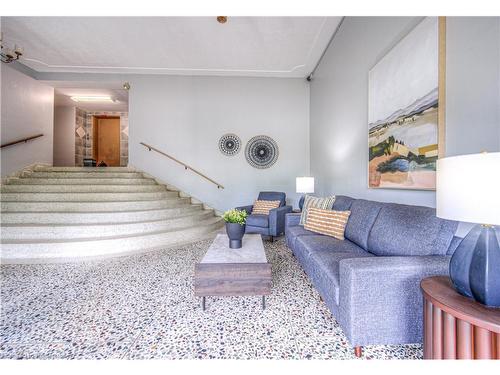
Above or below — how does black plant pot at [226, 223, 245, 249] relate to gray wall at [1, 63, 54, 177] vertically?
below

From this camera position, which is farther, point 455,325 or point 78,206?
point 78,206

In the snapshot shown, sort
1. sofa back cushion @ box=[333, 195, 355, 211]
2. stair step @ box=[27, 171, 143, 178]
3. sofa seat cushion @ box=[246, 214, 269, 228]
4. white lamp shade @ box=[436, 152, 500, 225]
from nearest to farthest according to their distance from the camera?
white lamp shade @ box=[436, 152, 500, 225] → sofa back cushion @ box=[333, 195, 355, 211] → sofa seat cushion @ box=[246, 214, 269, 228] → stair step @ box=[27, 171, 143, 178]

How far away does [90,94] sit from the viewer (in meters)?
6.27

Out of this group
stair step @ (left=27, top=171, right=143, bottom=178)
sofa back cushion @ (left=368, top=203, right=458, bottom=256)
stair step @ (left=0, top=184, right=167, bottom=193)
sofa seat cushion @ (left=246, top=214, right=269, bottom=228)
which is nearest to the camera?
sofa back cushion @ (left=368, top=203, right=458, bottom=256)

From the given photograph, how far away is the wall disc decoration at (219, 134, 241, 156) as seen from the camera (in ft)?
17.3

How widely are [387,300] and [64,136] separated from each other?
9.40m

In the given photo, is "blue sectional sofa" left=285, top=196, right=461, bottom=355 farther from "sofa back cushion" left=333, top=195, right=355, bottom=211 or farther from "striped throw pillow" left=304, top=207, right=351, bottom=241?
"sofa back cushion" left=333, top=195, right=355, bottom=211

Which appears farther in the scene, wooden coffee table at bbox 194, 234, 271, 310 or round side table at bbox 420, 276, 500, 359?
wooden coffee table at bbox 194, 234, 271, 310

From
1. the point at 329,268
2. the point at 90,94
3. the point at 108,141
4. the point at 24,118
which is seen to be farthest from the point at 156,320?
the point at 108,141

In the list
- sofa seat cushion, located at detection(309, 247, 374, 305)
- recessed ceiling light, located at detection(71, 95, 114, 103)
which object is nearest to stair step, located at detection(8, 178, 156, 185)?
recessed ceiling light, located at detection(71, 95, 114, 103)

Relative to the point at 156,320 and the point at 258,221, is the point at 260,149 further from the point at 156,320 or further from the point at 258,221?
the point at 156,320

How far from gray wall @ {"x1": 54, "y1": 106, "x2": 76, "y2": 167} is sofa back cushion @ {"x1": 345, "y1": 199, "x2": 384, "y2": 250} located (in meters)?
8.56

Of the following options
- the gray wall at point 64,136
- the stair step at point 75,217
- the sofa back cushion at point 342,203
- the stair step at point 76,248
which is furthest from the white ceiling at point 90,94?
the sofa back cushion at point 342,203
